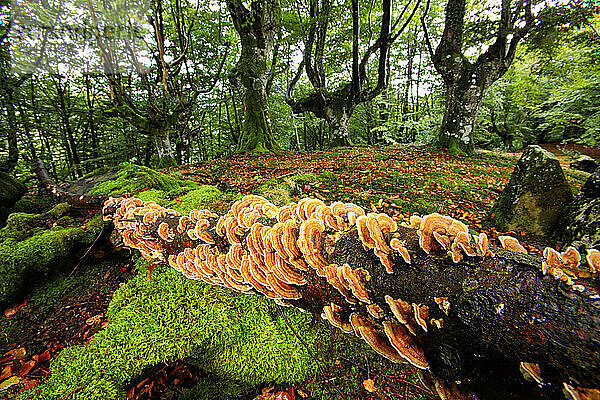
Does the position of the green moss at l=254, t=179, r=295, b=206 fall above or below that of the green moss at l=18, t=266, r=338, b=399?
above

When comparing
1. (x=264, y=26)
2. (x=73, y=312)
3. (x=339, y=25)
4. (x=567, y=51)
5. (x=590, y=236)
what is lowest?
(x=73, y=312)

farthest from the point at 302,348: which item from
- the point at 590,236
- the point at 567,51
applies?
the point at 567,51

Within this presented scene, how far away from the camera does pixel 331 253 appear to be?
4.85ft

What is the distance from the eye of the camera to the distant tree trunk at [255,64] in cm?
1052

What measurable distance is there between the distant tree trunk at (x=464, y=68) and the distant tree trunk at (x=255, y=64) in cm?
758

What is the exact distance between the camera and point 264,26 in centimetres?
1087

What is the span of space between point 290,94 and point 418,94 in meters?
19.3

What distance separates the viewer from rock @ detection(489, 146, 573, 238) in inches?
142

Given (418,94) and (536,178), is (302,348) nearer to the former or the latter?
(536,178)

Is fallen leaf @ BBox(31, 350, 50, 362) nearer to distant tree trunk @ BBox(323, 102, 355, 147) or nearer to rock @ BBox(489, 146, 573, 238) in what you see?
rock @ BBox(489, 146, 573, 238)

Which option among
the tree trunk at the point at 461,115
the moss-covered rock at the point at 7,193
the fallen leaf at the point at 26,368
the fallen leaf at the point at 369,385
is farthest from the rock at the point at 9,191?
the tree trunk at the point at 461,115

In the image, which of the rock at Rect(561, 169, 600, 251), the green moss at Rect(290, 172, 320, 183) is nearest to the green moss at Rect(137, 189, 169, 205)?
the green moss at Rect(290, 172, 320, 183)

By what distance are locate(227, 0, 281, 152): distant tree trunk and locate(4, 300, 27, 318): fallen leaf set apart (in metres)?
9.32

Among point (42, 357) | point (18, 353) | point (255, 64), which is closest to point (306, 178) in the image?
point (42, 357)
